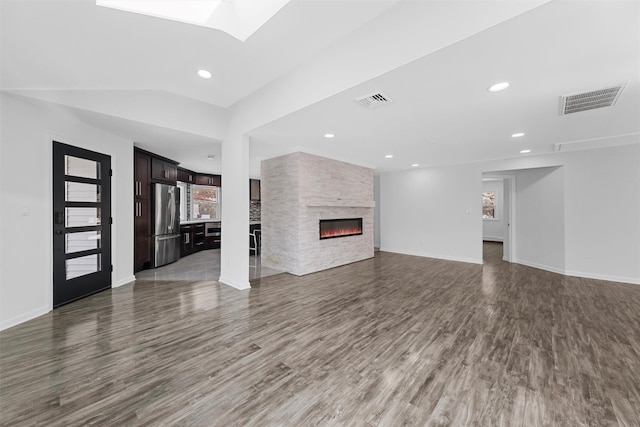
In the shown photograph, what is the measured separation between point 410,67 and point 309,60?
123 centimetres

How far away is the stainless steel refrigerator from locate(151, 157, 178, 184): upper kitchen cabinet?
0.18m

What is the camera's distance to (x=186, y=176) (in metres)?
7.43

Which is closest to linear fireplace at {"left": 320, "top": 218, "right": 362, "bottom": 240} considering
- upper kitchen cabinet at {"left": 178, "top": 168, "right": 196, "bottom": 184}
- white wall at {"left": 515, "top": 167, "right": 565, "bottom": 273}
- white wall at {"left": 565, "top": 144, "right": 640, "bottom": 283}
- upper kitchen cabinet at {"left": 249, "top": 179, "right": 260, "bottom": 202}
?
upper kitchen cabinet at {"left": 249, "top": 179, "right": 260, "bottom": 202}

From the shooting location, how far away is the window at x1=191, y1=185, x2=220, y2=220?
317 inches

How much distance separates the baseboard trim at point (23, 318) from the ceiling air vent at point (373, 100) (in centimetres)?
461

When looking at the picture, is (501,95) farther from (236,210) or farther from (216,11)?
(236,210)

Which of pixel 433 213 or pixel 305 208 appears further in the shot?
pixel 433 213

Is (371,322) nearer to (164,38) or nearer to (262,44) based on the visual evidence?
(262,44)

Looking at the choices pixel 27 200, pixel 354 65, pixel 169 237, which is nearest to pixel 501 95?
pixel 354 65

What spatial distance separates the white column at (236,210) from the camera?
4.09 m

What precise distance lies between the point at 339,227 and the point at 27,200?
16.7 ft

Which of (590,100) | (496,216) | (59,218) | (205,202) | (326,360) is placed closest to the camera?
(326,360)

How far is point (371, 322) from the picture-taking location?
2.86 metres

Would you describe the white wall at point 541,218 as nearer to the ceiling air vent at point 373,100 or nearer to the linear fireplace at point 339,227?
the linear fireplace at point 339,227
